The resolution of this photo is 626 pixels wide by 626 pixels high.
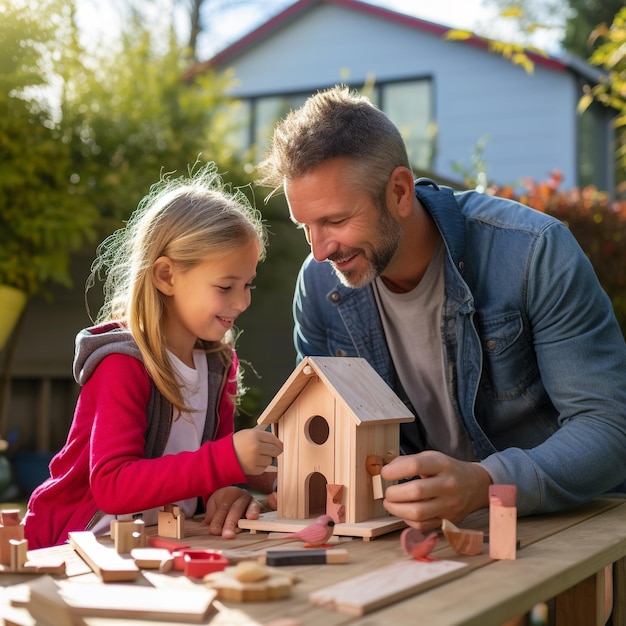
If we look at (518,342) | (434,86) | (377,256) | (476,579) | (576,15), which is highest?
(576,15)

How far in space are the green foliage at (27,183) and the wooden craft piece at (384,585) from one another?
4.02 m

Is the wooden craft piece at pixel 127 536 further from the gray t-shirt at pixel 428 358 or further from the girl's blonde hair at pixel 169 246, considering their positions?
the gray t-shirt at pixel 428 358

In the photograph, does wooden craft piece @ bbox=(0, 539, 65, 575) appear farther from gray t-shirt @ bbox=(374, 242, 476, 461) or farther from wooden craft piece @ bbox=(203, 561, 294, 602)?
gray t-shirt @ bbox=(374, 242, 476, 461)

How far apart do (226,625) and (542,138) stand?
13.6m

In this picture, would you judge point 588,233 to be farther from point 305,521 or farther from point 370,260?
point 305,521

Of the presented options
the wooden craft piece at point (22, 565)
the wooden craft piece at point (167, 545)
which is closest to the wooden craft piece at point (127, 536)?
the wooden craft piece at point (167, 545)

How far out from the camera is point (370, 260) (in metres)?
2.70

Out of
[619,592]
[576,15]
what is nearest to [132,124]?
[619,592]

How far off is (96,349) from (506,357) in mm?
1187

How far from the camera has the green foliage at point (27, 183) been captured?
5.21 metres

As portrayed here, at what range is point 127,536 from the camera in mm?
1827

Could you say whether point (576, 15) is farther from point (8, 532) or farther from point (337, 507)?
point (8, 532)

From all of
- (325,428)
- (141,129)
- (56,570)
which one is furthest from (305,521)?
(141,129)

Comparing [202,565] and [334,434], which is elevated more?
[334,434]
